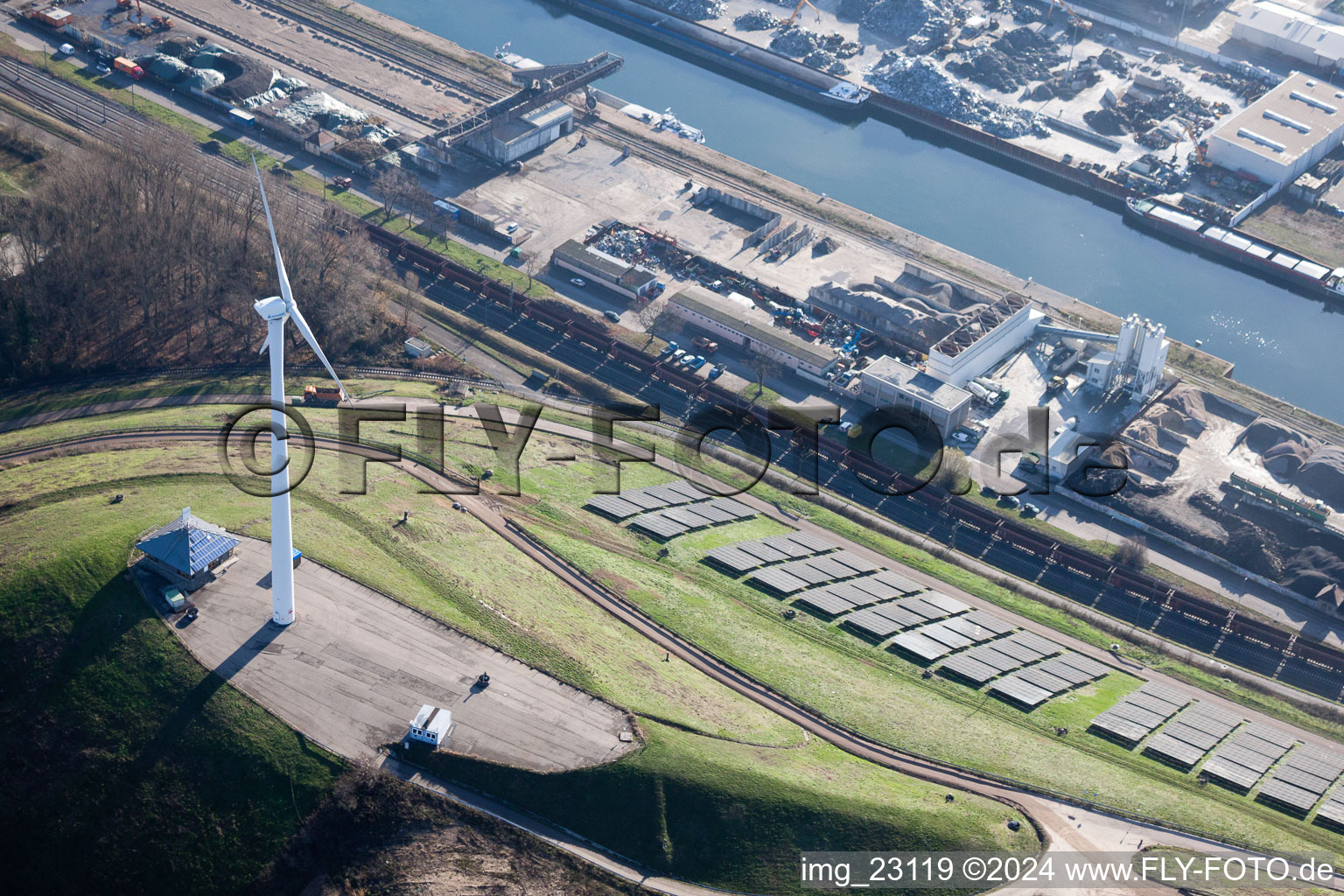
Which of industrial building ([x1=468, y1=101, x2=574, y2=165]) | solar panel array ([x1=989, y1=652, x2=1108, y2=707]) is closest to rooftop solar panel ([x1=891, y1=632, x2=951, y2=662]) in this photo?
solar panel array ([x1=989, y1=652, x2=1108, y2=707])

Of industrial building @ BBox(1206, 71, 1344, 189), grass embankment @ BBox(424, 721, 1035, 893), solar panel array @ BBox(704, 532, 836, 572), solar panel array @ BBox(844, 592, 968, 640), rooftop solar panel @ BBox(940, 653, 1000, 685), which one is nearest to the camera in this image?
grass embankment @ BBox(424, 721, 1035, 893)

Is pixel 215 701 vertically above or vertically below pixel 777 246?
below

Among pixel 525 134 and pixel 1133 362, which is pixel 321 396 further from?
pixel 1133 362

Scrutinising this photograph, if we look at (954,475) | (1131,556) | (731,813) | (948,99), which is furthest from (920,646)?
(948,99)

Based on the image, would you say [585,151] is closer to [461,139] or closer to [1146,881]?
[461,139]

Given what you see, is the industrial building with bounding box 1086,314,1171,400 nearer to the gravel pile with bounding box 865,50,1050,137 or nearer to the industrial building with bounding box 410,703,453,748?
the gravel pile with bounding box 865,50,1050,137

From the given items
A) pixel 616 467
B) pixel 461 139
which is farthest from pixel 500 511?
pixel 461 139
